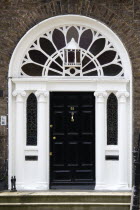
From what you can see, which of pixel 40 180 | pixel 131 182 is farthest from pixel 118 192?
pixel 40 180

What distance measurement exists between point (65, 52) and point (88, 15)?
942 mm

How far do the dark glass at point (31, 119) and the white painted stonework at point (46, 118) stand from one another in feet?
0.51

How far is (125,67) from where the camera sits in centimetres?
1205

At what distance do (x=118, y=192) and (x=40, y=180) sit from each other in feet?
5.61

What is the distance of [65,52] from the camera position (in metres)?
12.2

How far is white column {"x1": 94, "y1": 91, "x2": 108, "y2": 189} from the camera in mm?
12070

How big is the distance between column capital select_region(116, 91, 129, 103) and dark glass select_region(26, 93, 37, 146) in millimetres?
1843

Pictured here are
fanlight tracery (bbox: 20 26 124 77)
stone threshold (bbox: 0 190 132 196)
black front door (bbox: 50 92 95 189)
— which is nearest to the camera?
stone threshold (bbox: 0 190 132 196)

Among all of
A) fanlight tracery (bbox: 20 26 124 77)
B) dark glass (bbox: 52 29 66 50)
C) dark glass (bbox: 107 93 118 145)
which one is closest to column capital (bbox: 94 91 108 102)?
dark glass (bbox: 107 93 118 145)

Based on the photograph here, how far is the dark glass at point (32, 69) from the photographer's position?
12.2 meters

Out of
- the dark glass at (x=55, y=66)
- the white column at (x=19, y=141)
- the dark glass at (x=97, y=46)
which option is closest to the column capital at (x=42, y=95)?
the white column at (x=19, y=141)

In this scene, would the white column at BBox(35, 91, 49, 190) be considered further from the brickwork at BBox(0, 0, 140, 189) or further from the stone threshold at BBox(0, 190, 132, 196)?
the brickwork at BBox(0, 0, 140, 189)

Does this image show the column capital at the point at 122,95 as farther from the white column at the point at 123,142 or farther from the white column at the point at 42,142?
the white column at the point at 42,142

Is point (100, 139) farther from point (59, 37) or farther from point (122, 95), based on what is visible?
point (59, 37)
